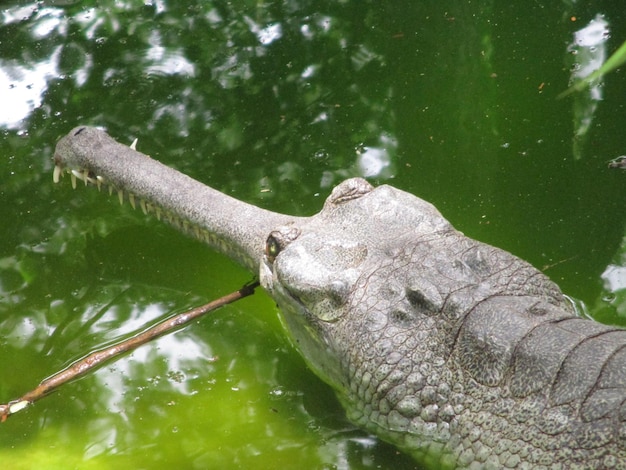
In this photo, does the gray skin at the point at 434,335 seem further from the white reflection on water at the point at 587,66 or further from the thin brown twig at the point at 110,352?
the white reflection on water at the point at 587,66

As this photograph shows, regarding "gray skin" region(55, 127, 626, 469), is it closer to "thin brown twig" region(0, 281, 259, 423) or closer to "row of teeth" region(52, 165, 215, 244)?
"row of teeth" region(52, 165, 215, 244)

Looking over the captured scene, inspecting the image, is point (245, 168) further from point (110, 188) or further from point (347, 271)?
point (347, 271)

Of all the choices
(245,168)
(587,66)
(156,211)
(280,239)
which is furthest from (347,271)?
(587,66)

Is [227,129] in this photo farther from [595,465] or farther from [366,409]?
[595,465]

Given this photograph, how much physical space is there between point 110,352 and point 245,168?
2.00 meters

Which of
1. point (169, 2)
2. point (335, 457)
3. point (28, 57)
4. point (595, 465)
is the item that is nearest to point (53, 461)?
point (335, 457)

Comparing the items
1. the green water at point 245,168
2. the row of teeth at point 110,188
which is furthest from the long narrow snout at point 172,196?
the green water at point 245,168

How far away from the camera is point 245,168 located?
6062 mm

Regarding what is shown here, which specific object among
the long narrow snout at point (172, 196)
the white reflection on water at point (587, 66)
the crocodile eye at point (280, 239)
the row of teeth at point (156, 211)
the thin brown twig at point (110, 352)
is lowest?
the thin brown twig at point (110, 352)

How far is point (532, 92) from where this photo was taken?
21.1 ft

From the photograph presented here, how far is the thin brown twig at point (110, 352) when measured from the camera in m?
4.48

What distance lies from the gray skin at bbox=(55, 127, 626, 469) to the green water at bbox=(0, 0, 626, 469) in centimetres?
43

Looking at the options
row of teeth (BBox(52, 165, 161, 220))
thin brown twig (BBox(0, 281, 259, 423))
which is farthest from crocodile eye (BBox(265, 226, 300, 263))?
row of teeth (BBox(52, 165, 161, 220))

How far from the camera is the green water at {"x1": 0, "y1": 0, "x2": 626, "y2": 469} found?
14.5 feet
